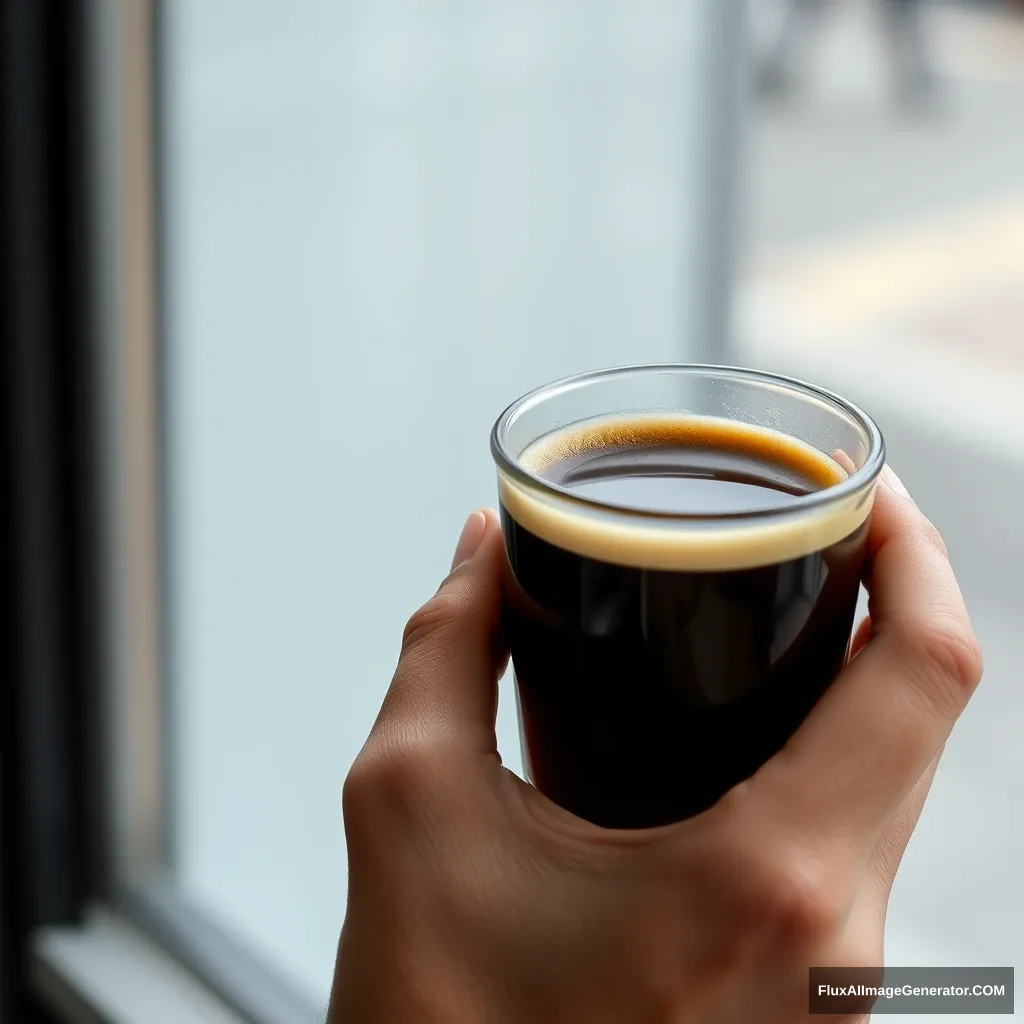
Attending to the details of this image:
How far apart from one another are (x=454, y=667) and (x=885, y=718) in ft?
0.59

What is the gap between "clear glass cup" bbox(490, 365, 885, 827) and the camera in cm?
50

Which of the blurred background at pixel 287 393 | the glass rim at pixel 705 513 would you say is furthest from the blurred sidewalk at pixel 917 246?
the glass rim at pixel 705 513

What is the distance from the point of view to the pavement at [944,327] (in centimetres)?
134

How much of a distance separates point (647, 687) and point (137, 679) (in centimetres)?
101

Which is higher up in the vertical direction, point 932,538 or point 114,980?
point 932,538

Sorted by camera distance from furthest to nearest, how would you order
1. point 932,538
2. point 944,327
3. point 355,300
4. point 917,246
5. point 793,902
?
point 917,246 < point 944,327 < point 355,300 < point 932,538 < point 793,902

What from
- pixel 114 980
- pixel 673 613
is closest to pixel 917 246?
pixel 114 980

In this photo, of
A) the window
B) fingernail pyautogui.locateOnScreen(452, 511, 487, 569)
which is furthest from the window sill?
fingernail pyautogui.locateOnScreen(452, 511, 487, 569)

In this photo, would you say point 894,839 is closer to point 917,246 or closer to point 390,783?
point 390,783

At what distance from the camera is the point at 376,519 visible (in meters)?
1.37

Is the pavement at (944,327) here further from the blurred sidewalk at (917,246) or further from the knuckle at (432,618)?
the knuckle at (432,618)

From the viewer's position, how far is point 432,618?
0.58 metres

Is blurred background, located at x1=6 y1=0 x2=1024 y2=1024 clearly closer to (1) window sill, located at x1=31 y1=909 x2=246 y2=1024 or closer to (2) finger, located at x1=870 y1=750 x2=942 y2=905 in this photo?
(1) window sill, located at x1=31 y1=909 x2=246 y2=1024

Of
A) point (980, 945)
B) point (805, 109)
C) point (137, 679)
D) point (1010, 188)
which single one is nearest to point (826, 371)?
point (1010, 188)
